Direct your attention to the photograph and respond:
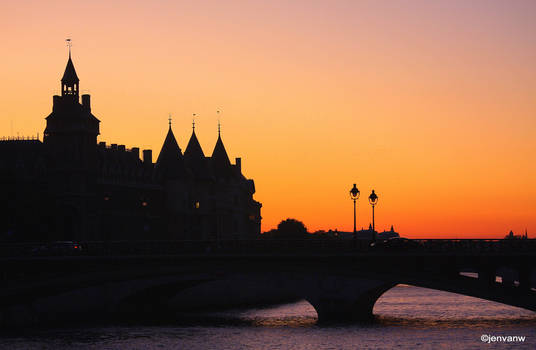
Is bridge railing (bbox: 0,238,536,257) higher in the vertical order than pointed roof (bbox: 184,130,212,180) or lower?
lower

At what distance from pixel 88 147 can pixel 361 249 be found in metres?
57.2

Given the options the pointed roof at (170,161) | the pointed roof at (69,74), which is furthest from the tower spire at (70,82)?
the pointed roof at (170,161)

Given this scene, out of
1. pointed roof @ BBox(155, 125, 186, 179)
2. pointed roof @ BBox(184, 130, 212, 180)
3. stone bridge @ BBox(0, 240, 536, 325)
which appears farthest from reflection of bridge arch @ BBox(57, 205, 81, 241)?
pointed roof @ BBox(184, 130, 212, 180)

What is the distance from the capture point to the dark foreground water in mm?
65938

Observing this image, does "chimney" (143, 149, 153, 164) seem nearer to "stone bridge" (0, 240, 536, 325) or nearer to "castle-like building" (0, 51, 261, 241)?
"castle-like building" (0, 51, 261, 241)

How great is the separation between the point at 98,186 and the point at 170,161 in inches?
830

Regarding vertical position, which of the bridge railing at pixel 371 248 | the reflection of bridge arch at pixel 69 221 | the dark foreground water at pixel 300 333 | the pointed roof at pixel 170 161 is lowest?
the dark foreground water at pixel 300 333

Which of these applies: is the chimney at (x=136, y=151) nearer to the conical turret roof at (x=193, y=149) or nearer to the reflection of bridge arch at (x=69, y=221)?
the conical turret roof at (x=193, y=149)

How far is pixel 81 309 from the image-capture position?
85750mm

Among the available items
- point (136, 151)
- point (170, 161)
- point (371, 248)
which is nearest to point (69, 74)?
point (170, 161)

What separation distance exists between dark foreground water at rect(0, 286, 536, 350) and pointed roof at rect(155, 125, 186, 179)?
61583mm

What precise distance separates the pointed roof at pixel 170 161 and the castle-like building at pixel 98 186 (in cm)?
13

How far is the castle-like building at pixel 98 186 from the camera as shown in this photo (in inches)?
4230

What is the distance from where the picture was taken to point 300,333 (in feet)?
239
